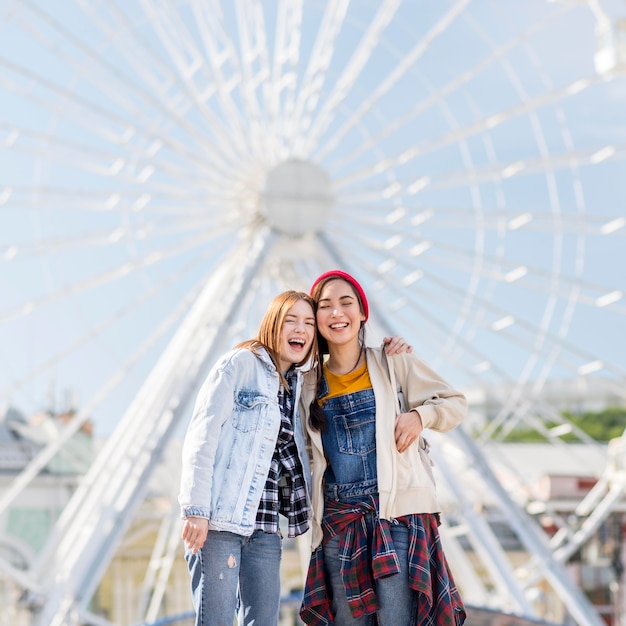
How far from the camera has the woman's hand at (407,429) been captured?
3076mm

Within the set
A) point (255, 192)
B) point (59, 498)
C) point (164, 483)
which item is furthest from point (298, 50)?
point (59, 498)

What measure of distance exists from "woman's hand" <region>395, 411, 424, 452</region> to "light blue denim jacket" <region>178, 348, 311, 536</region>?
265 millimetres

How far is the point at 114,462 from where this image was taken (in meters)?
10.3

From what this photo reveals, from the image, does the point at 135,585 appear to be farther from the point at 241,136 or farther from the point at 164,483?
the point at 241,136

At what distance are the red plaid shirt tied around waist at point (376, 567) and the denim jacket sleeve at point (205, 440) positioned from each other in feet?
1.21

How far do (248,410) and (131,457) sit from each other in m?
6.87

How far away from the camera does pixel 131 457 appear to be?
32.0 feet

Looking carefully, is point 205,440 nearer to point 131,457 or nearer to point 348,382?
point 348,382

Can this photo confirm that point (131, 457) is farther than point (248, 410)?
Yes

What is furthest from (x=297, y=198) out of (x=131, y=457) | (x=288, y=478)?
(x=288, y=478)

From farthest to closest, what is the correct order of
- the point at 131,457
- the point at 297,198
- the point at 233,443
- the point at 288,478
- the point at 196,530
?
the point at 297,198
the point at 131,457
the point at 288,478
the point at 233,443
the point at 196,530

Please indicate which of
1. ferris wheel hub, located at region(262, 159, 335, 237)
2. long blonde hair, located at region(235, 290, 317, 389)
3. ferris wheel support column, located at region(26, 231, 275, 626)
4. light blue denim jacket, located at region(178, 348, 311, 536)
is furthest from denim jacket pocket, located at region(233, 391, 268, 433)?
ferris wheel hub, located at region(262, 159, 335, 237)

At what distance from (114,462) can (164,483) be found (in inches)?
318

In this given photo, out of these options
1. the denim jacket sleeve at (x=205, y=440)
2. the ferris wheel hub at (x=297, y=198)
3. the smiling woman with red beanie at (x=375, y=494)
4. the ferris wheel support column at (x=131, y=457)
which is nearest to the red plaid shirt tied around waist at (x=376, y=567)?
the smiling woman with red beanie at (x=375, y=494)
